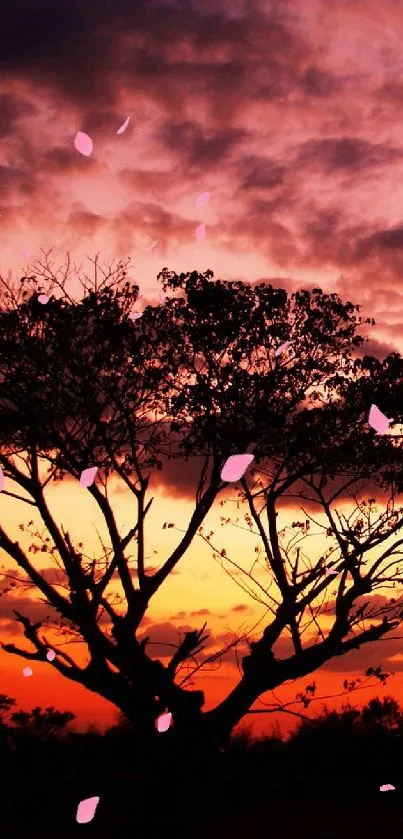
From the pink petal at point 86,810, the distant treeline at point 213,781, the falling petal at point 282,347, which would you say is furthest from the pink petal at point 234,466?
the pink petal at point 86,810

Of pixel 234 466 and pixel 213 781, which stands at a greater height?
pixel 234 466

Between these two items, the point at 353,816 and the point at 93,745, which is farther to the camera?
the point at 93,745

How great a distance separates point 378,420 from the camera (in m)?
17.4

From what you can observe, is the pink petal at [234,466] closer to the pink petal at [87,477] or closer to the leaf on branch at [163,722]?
the pink petal at [87,477]

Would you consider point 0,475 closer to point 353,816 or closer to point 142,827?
point 142,827

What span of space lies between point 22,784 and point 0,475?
8048 millimetres

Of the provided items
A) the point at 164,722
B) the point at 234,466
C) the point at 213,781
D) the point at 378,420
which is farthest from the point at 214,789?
the point at 378,420

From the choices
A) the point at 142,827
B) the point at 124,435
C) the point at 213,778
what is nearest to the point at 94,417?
the point at 124,435

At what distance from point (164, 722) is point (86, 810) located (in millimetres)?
3738

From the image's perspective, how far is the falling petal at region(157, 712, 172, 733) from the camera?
17031 mm

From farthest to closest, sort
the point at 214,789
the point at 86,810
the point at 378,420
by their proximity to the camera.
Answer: the point at 214,789, the point at 86,810, the point at 378,420

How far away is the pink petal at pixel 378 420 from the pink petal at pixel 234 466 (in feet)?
7.36

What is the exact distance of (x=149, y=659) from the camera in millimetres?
17094

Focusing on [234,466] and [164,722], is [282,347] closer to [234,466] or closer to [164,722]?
[234,466]
